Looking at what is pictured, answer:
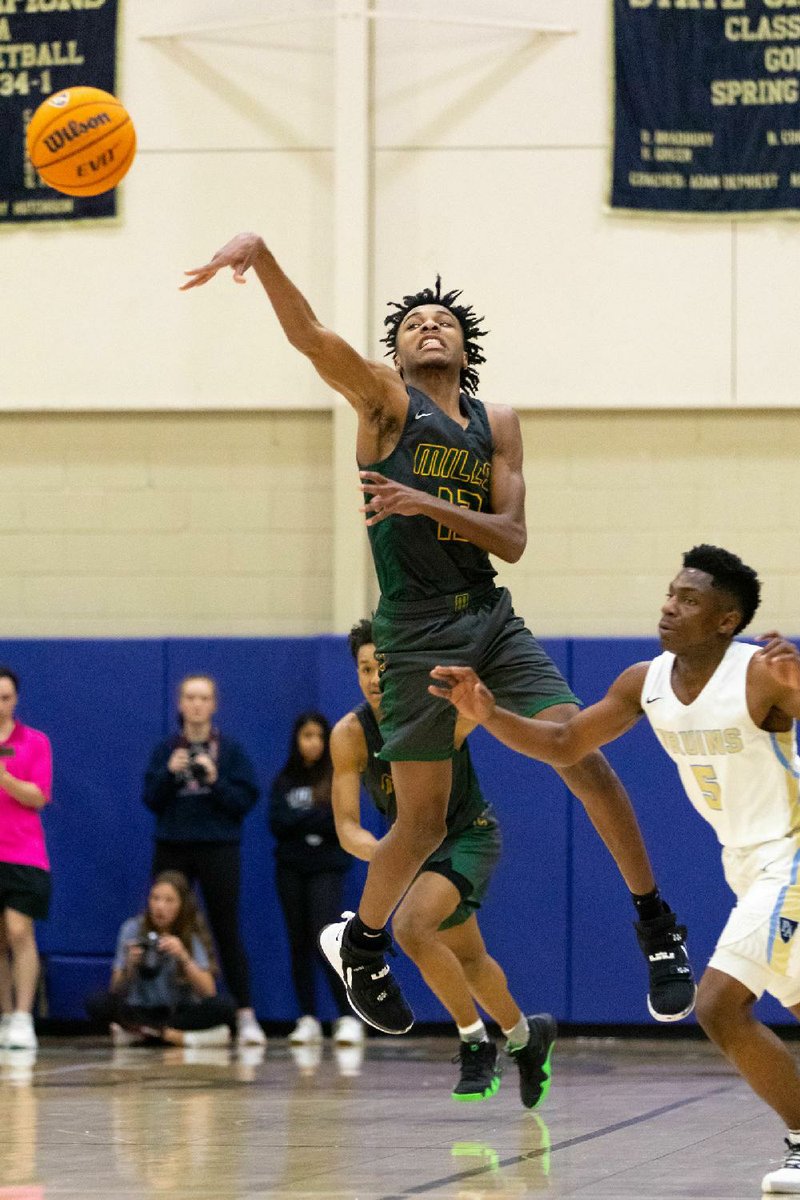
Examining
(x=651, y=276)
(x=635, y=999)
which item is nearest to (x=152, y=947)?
(x=635, y=999)

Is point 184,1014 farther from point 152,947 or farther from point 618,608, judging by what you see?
point 618,608

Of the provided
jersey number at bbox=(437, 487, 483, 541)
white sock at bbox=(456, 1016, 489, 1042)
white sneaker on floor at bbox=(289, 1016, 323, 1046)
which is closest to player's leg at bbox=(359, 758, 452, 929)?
jersey number at bbox=(437, 487, 483, 541)

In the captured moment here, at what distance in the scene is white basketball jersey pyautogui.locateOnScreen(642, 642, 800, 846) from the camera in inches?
215

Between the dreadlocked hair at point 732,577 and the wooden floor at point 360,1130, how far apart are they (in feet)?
5.53

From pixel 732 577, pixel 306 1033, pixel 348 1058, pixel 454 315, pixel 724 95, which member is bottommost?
pixel 306 1033

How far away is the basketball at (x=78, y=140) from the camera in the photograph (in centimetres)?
759

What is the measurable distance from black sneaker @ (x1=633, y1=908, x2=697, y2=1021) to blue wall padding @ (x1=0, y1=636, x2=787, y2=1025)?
459cm

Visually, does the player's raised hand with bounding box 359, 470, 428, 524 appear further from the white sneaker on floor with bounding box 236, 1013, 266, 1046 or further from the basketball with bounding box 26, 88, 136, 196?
the white sneaker on floor with bounding box 236, 1013, 266, 1046

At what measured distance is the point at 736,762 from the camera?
5469mm

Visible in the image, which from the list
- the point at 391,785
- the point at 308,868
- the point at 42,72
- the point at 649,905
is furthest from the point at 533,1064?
the point at 42,72

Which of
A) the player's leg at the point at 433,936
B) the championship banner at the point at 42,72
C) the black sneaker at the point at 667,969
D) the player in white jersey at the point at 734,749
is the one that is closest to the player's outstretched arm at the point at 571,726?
the player in white jersey at the point at 734,749

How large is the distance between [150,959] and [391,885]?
15.9 ft

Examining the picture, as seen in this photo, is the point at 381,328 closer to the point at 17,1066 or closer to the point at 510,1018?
the point at 17,1066

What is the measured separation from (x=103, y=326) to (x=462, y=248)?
2258 millimetres
